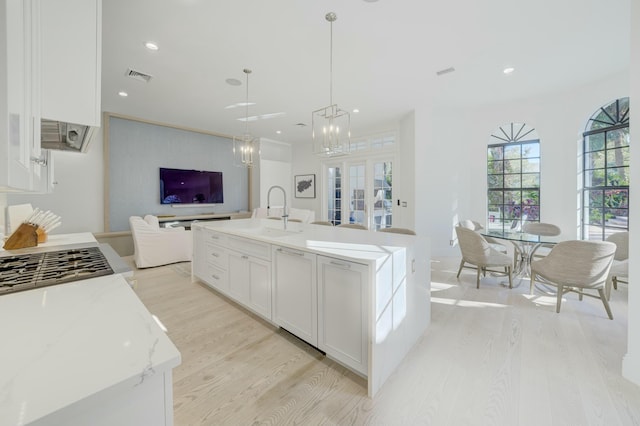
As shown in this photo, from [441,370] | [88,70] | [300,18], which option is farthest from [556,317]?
[88,70]

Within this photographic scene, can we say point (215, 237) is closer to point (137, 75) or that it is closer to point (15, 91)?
point (137, 75)

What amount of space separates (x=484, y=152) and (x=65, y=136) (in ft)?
20.0

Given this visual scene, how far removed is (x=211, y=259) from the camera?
3152 mm

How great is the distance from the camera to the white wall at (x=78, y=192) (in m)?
4.68

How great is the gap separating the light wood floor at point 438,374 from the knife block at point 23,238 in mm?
1212

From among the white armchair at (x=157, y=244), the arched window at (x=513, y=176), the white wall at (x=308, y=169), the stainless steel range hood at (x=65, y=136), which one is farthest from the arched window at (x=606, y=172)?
the white armchair at (x=157, y=244)

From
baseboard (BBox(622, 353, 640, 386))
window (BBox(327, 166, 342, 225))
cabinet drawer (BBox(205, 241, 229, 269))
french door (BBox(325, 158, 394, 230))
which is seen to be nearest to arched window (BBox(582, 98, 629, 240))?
french door (BBox(325, 158, 394, 230))

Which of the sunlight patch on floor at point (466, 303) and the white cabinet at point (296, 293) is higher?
the white cabinet at point (296, 293)

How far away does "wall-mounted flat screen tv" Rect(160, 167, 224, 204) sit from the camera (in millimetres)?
5793

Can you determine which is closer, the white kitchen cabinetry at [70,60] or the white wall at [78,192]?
the white kitchen cabinetry at [70,60]

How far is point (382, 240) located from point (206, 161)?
570cm

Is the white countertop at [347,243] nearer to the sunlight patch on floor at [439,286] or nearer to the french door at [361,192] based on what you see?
the sunlight patch on floor at [439,286]

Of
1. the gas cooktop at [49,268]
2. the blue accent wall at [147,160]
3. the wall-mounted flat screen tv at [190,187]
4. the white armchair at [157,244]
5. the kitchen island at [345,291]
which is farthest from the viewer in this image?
the wall-mounted flat screen tv at [190,187]

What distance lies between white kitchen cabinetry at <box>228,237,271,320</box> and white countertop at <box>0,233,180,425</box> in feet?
4.41
